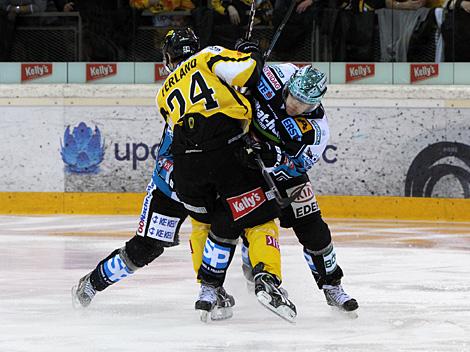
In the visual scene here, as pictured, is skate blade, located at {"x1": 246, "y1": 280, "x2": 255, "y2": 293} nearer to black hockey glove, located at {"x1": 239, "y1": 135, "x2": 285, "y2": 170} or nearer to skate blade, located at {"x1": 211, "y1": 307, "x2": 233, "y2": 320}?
skate blade, located at {"x1": 211, "y1": 307, "x2": 233, "y2": 320}

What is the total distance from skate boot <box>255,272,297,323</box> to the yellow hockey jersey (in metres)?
0.54

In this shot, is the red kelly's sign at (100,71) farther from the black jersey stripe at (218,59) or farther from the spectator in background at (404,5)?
the black jersey stripe at (218,59)

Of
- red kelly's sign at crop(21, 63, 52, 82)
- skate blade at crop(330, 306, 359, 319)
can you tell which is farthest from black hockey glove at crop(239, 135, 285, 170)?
red kelly's sign at crop(21, 63, 52, 82)

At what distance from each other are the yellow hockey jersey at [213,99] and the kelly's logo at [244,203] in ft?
0.68

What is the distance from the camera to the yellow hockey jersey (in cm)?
419

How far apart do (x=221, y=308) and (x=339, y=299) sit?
0.47m

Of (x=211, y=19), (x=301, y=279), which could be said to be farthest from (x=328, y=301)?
(x=211, y=19)

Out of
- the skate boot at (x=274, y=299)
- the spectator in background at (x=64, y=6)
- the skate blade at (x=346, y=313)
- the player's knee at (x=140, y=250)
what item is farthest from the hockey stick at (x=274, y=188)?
the spectator in background at (x=64, y=6)

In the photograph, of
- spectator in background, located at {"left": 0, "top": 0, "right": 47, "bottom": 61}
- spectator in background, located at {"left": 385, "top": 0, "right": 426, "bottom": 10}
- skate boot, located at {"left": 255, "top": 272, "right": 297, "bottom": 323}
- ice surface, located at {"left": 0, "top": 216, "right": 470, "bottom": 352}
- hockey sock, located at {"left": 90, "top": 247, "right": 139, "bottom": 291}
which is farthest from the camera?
spectator in background, located at {"left": 0, "top": 0, "right": 47, "bottom": 61}

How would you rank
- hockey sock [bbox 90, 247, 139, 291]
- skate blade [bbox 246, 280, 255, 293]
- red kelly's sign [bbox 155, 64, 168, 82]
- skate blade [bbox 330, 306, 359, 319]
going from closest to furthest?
skate blade [bbox 330, 306, 359, 319]
hockey sock [bbox 90, 247, 139, 291]
skate blade [bbox 246, 280, 255, 293]
red kelly's sign [bbox 155, 64, 168, 82]

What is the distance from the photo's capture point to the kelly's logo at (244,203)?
422cm

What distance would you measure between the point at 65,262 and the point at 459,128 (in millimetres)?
4256

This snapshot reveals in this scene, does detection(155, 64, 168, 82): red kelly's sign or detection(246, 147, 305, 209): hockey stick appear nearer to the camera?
detection(246, 147, 305, 209): hockey stick

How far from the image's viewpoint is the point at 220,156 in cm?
424
